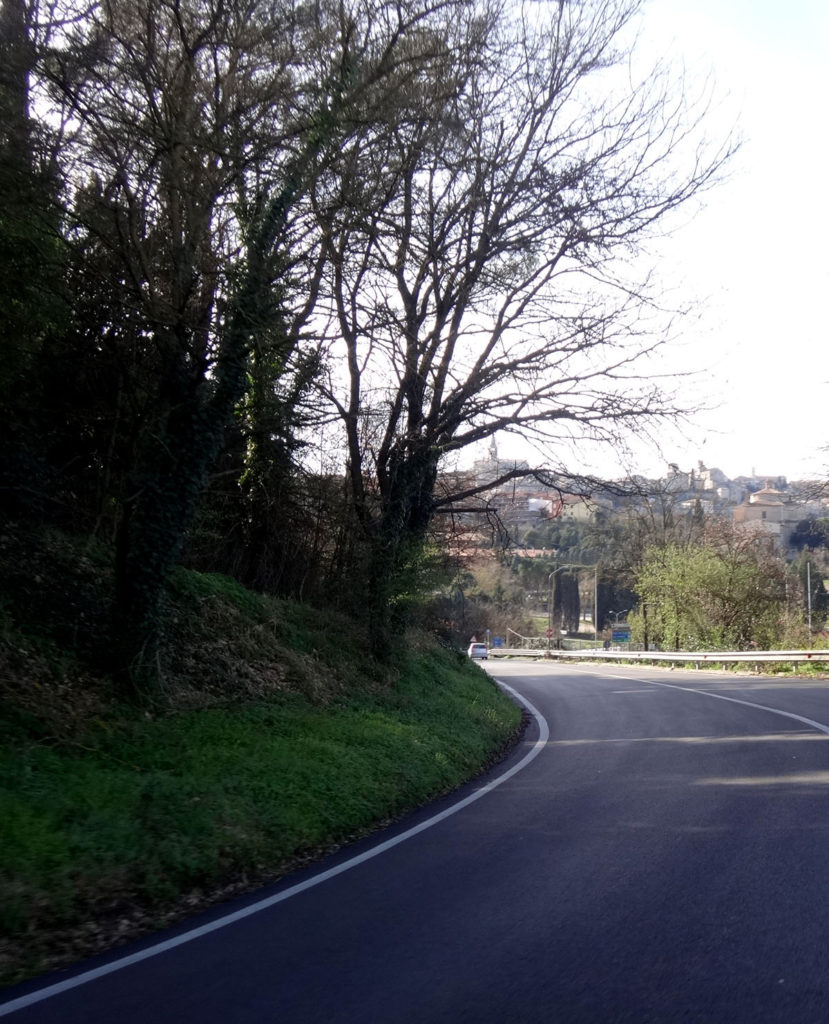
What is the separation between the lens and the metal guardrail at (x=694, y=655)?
28656 millimetres

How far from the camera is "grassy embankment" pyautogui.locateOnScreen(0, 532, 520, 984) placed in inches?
251

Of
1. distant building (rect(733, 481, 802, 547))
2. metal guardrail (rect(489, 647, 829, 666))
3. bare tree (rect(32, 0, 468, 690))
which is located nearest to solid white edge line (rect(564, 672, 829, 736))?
metal guardrail (rect(489, 647, 829, 666))

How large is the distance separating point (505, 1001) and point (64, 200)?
1042 centimetres

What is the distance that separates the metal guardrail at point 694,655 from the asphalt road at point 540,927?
61.9ft

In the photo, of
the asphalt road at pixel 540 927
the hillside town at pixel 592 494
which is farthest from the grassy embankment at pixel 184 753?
the hillside town at pixel 592 494

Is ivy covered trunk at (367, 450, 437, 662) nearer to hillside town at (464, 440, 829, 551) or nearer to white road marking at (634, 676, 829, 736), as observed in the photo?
hillside town at (464, 440, 829, 551)

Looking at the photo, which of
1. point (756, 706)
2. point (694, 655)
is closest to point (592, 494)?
point (756, 706)

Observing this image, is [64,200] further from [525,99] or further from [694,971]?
[694,971]

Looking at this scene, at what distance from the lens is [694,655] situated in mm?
35812

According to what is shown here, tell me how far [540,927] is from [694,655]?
31.4 m

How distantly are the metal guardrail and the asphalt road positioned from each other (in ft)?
61.9

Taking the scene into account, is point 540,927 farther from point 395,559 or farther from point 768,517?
point 768,517

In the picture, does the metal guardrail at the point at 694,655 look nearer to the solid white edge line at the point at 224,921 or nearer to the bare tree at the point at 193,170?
the solid white edge line at the point at 224,921

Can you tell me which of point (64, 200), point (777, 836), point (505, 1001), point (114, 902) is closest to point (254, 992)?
point (505, 1001)
